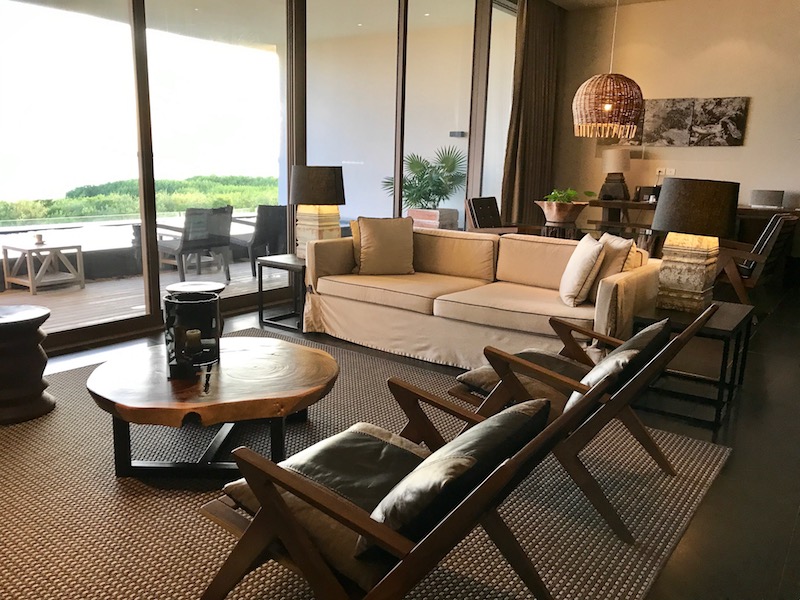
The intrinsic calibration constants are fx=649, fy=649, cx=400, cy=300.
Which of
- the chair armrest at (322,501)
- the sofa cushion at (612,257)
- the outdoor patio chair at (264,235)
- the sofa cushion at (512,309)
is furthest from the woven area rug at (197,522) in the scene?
the outdoor patio chair at (264,235)

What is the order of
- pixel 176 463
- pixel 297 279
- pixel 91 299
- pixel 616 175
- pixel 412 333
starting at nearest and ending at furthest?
pixel 176 463, pixel 412 333, pixel 91 299, pixel 297 279, pixel 616 175

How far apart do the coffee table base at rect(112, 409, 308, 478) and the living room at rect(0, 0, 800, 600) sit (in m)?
0.07

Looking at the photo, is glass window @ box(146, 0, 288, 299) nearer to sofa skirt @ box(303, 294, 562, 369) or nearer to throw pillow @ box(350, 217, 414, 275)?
sofa skirt @ box(303, 294, 562, 369)

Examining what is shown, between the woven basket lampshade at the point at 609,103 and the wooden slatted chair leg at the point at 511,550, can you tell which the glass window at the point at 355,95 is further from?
the wooden slatted chair leg at the point at 511,550

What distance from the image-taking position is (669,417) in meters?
3.37

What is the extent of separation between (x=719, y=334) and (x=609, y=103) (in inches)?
122

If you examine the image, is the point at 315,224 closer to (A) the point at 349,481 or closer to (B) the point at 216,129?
(B) the point at 216,129

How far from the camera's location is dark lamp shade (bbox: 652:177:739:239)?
11.0ft

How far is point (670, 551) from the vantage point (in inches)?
86.7

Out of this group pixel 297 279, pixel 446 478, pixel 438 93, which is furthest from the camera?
pixel 438 93

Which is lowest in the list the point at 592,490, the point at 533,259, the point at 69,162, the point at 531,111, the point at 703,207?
the point at 592,490

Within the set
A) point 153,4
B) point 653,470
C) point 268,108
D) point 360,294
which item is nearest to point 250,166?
point 268,108

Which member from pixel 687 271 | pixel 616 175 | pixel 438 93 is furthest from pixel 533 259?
pixel 616 175

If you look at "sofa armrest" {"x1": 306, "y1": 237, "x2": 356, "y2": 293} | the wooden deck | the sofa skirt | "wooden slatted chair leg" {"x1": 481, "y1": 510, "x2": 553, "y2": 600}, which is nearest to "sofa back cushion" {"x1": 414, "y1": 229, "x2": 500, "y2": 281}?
"sofa armrest" {"x1": 306, "y1": 237, "x2": 356, "y2": 293}
